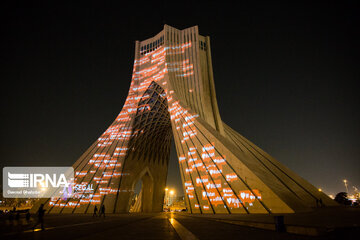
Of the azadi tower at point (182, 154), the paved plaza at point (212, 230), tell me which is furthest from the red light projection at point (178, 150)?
the paved plaza at point (212, 230)

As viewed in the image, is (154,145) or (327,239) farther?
(154,145)

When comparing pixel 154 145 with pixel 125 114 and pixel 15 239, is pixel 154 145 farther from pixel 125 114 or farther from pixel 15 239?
pixel 15 239

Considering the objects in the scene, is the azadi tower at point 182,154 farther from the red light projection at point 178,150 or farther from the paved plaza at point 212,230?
the paved plaza at point 212,230

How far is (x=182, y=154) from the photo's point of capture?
16.6 metres

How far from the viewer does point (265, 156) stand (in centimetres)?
1917

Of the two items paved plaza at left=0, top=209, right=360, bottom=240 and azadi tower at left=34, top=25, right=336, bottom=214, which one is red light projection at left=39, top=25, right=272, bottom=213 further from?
paved plaza at left=0, top=209, right=360, bottom=240

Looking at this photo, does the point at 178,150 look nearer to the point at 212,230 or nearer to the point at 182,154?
the point at 182,154

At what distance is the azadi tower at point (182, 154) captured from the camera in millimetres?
12445

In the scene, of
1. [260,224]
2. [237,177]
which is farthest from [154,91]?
[260,224]

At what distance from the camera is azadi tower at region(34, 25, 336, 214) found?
12.4 metres

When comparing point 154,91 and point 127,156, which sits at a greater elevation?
point 154,91

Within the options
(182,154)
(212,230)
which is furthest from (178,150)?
(212,230)

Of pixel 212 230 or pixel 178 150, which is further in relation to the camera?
pixel 178 150

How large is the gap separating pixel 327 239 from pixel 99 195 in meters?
18.7
